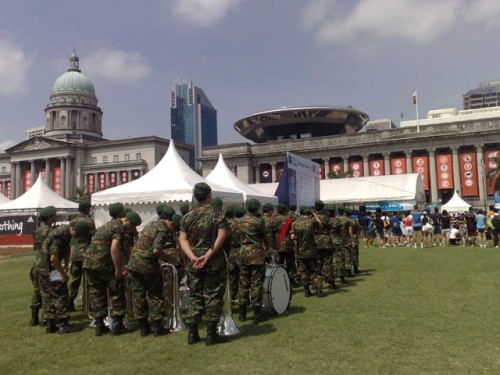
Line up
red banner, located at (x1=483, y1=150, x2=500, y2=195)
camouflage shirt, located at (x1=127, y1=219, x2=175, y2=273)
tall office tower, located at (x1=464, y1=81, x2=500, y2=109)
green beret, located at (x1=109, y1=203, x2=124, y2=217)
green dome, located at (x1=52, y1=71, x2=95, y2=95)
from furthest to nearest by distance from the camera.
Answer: tall office tower, located at (x1=464, y1=81, x2=500, y2=109) < green dome, located at (x1=52, y1=71, x2=95, y2=95) < red banner, located at (x1=483, y1=150, x2=500, y2=195) < green beret, located at (x1=109, y1=203, x2=124, y2=217) < camouflage shirt, located at (x1=127, y1=219, x2=175, y2=273)

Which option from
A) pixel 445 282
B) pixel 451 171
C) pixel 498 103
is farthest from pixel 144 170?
pixel 498 103

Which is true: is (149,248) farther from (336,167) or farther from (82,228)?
(336,167)

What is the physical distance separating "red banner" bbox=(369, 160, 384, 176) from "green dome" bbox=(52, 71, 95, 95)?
6895cm

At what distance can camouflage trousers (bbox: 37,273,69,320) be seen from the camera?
6734 millimetres

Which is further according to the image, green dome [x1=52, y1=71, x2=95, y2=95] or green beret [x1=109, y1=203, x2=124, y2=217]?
green dome [x1=52, y1=71, x2=95, y2=95]

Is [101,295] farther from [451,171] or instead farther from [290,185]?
[451,171]

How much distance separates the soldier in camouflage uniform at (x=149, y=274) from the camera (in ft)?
20.2

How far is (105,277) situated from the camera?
6.49 metres

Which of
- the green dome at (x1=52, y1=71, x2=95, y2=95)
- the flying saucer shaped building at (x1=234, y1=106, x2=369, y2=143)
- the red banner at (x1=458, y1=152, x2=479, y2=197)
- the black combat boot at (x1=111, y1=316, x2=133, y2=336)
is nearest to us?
the black combat boot at (x1=111, y1=316, x2=133, y2=336)

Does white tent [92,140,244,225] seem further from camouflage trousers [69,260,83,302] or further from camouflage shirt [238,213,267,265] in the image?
camouflage shirt [238,213,267,265]

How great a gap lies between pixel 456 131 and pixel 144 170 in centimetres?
5449

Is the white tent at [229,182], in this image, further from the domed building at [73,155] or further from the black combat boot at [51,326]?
the domed building at [73,155]

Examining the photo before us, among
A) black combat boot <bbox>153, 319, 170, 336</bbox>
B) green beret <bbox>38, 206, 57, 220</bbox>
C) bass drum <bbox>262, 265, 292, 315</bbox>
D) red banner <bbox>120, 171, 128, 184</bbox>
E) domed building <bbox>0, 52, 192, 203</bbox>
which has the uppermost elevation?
domed building <bbox>0, 52, 192, 203</bbox>

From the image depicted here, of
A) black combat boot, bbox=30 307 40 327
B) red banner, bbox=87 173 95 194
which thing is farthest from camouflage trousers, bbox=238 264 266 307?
red banner, bbox=87 173 95 194
